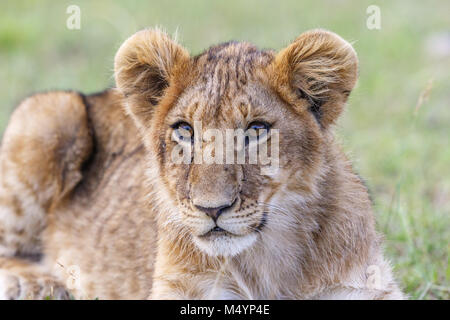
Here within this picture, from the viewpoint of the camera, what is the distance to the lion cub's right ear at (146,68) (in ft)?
13.6

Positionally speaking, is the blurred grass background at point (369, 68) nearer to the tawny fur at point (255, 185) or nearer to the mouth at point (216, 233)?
the tawny fur at point (255, 185)

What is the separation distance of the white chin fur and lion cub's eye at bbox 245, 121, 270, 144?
0.48 meters

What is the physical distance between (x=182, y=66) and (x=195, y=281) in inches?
46.5

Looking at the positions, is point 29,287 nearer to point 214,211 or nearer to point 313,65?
point 214,211

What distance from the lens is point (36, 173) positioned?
5.79m

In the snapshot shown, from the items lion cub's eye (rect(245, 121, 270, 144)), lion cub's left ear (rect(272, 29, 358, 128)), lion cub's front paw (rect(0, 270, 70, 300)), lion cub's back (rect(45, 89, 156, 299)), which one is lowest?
lion cub's front paw (rect(0, 270, 70, 300))

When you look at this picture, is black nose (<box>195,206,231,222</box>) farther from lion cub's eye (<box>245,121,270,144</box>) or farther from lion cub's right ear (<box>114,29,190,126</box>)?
lion cub's right ear (<box>114,29,190,126</box>)

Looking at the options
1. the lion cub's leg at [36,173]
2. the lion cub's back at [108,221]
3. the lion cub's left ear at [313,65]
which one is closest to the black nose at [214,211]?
the lion cub's left ear at [313,65]

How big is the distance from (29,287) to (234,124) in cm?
249

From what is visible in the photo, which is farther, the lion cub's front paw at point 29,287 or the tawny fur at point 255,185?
the lion cub's front paw at point 29,287

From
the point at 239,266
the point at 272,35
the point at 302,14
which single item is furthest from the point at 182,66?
the point at 302,14

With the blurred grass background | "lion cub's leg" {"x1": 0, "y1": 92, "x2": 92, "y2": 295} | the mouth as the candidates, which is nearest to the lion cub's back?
"lion cub's leg" {"x1": 0, "y1": 92, "x2": 92, "y2": 295}

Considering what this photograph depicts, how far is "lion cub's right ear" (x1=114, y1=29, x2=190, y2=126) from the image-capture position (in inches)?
164

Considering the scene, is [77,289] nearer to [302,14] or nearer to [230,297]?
[230,297]
